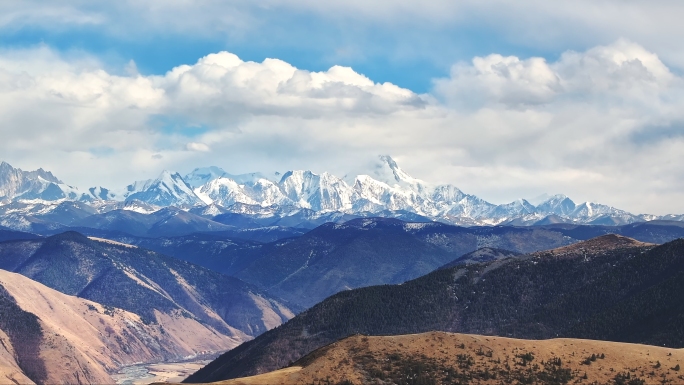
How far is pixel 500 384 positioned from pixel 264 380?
51.1 m

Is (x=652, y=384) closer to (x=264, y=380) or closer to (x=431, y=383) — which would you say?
(x=431, y=383)

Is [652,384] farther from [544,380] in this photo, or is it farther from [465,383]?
[465,383]

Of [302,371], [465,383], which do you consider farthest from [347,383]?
[465,383]

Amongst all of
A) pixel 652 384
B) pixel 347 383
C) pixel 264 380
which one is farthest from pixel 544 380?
pixel 264 380

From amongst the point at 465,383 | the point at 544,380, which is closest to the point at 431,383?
the point at 465,383

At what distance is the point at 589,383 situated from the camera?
19662 centimetres

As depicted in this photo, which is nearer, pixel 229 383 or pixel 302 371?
pixel 229 383

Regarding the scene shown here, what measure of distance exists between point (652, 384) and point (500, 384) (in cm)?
3175

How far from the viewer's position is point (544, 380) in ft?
650

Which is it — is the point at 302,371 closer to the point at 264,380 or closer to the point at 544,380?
the point at 264,380

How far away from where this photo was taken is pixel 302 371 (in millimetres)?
199000

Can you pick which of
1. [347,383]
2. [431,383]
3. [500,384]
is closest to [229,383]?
[347,383]

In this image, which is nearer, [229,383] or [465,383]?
[229,383]

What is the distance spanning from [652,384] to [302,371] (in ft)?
244
